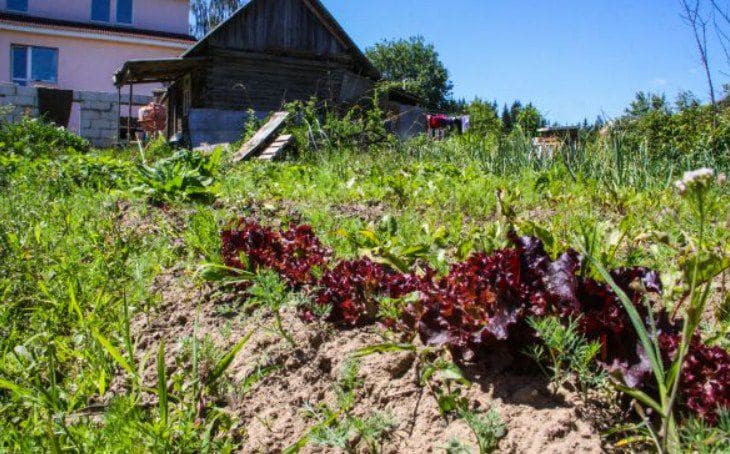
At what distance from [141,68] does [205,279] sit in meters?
16.3

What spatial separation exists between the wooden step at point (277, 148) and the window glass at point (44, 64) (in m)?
22.9

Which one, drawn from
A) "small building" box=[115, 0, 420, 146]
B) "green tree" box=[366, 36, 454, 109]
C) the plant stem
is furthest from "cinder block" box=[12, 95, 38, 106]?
"green tree" box=[366, 36, 454, 109]

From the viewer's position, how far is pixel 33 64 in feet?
91.0

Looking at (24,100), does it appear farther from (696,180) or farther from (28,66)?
(696,180)

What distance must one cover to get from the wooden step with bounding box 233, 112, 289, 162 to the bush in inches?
91.0

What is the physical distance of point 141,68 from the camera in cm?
1725

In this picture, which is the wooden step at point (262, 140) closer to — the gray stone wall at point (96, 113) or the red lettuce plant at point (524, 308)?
the red lettuce plant at point (524, 308)

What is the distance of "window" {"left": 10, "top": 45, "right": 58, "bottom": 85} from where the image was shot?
2762cm

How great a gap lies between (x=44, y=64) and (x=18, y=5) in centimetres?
331

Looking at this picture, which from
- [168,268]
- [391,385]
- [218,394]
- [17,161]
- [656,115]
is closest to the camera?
[391,385]

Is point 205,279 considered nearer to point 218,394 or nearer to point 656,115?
point 218,394

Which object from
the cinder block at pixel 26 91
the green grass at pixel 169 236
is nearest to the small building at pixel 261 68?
the cinder block at pixel 26 91

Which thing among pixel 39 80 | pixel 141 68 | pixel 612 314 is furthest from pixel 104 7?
pixel 612 314

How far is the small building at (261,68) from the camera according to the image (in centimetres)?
1902
